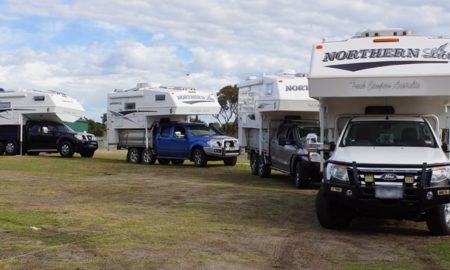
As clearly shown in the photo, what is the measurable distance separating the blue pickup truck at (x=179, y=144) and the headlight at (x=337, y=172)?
1335 cm

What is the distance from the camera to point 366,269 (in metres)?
6.81

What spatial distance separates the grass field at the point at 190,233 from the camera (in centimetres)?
710

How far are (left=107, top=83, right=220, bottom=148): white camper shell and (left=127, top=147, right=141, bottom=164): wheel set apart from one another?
0.53m

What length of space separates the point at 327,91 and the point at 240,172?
10.8 m

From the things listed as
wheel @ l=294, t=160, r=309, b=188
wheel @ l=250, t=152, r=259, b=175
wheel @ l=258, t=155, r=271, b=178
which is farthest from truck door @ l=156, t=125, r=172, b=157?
wheel @ l=294, t=160, r=309, b=188

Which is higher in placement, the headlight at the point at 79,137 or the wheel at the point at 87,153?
the headlight at the point at 79,137

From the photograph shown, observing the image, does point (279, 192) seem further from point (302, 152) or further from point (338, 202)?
point (338, 202)

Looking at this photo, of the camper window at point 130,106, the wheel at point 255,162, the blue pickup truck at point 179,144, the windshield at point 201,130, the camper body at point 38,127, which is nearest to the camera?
the wheel at point 255,162

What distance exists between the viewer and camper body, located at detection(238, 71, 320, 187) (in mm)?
15211

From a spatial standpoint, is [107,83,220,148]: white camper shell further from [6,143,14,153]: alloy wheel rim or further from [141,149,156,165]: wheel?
[6,143,14,153]: alloy wheel rim

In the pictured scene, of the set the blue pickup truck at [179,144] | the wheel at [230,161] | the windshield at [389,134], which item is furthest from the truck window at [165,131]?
the windshield at [389,134]

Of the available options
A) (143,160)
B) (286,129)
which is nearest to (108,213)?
(286,129)

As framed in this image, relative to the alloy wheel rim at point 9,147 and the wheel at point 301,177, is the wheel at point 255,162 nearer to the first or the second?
the wheel at point 301,177

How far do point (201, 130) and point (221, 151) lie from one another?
5.83 feet
